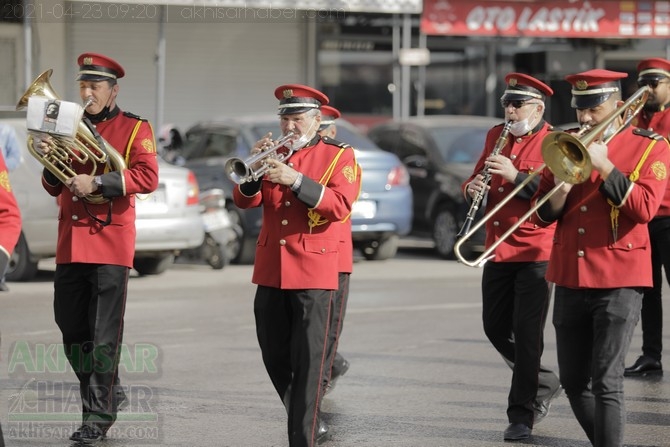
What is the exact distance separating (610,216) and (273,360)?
178cm

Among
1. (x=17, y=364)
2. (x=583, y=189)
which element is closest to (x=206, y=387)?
(x=17, y=364)

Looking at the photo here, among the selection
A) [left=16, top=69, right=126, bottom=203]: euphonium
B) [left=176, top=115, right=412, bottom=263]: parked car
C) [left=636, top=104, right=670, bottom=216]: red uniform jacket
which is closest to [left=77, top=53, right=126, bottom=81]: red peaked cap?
[left=16, top=69, right=126, bottom=203]: euphonium

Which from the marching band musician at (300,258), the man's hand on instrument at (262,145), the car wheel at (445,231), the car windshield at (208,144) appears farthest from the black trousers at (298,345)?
the car wheel at (445,231)

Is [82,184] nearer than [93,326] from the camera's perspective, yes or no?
Yes

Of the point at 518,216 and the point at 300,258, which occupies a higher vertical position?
the point at 518,216

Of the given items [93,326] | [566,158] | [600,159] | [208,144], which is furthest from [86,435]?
[208,144]

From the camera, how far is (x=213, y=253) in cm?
1576

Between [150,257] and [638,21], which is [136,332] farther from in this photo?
[638,21]

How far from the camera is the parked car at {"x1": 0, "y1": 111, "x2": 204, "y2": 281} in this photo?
13.9 meters

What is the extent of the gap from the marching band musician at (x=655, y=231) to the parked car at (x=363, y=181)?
6.39 metres

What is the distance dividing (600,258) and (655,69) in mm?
3245

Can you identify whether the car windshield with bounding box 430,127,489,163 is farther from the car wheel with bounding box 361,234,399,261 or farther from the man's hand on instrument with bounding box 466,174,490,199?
the man's hand on instrument with bounding box 466,174,490,199

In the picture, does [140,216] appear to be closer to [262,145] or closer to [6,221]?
[262,145]

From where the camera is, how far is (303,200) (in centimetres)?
648
